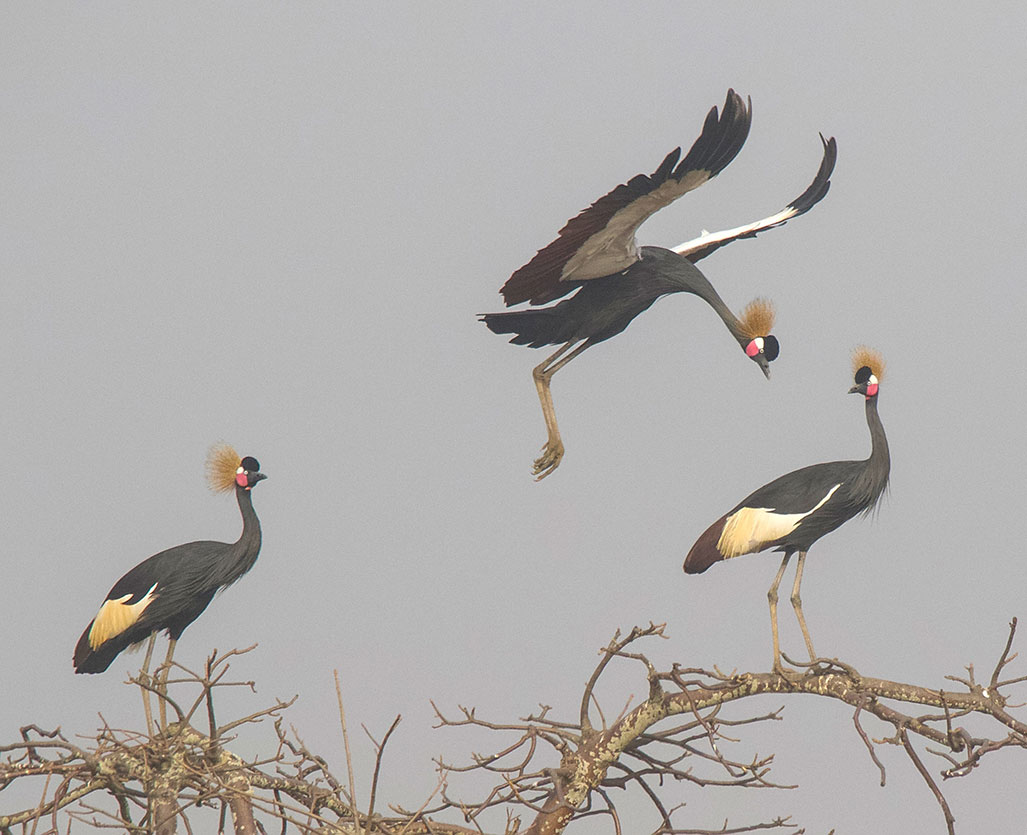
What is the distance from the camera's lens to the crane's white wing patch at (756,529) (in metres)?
3.98

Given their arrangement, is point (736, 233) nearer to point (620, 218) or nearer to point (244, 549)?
point (620, 218)

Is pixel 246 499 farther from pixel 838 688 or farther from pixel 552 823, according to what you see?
pixel 838 688

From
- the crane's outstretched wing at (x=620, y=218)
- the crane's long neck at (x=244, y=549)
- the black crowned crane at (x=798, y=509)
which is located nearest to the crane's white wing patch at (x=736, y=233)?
the crane's outstretched wing at (x=620, y=218)

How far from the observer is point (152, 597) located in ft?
15.6

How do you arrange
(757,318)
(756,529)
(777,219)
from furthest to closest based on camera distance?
(777,219)
(757,318)
(756,529)

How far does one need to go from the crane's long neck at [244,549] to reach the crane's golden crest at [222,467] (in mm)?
144

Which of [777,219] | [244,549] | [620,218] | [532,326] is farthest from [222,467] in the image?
[777,219]

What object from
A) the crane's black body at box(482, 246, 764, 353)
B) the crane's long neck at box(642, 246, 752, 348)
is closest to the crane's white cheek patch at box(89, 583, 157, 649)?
the crane's black body at box(482, 246, 764, 353)

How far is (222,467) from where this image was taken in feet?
17.0

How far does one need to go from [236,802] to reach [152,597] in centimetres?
121

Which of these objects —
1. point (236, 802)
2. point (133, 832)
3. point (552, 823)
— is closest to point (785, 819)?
point (552, 823)

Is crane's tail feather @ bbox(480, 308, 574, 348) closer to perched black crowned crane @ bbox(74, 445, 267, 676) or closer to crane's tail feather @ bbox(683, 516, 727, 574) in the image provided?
crane's tail feather @ bbox(683, 516, 727, 574)

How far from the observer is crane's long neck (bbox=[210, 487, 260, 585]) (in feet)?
15.9

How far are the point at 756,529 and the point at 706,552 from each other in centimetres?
16
